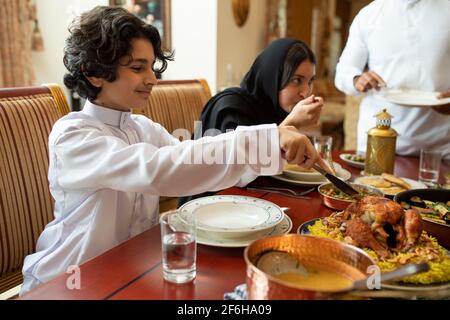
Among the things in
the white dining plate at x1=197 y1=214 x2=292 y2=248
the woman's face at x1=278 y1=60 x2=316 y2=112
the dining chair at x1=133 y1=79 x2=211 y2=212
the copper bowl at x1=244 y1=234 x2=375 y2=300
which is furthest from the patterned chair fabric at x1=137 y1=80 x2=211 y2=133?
the copper bowl at x1=244 y1=234 x2=375 y2=300

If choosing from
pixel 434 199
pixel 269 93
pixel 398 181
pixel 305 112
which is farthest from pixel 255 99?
pixel 434 199

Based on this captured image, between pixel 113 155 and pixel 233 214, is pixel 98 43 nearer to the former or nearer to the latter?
pixel 113 155

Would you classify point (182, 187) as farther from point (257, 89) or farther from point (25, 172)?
point (257, 89)

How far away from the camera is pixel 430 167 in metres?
1.58

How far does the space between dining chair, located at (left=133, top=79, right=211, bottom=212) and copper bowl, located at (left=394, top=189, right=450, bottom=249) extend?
4.66 feet

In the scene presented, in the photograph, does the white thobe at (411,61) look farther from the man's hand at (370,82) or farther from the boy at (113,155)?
the boy at (113,155)

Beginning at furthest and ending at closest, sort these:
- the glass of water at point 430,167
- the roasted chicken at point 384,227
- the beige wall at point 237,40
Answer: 1. the beige wall at point 237,40
2. the glass of water at point 430,167
3. the roasted chicken at point 384,227

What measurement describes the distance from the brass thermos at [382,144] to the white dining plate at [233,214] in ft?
2.14

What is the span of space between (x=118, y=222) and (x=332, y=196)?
0.63 m

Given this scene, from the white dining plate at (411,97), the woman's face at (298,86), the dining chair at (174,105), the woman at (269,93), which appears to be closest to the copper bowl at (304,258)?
the woman at (269,93)

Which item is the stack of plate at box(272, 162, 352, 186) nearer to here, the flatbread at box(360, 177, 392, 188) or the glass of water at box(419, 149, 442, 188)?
the flatbread at box(360, 177, 392, 188)

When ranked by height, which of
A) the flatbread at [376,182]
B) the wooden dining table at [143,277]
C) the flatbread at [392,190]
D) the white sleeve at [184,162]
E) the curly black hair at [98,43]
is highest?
the curly black hair at [98,43]

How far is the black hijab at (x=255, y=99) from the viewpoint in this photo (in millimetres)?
1823

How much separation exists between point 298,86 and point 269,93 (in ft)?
0.45
